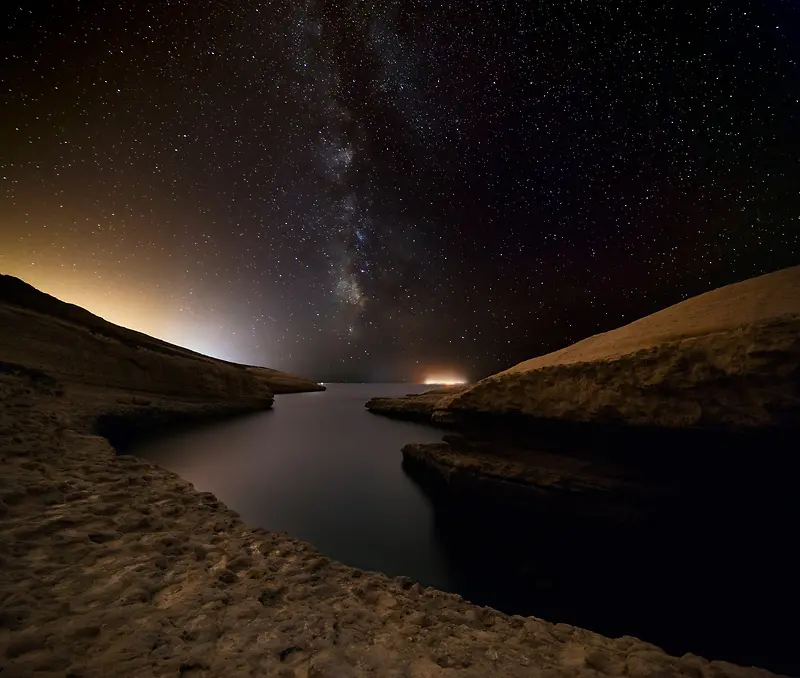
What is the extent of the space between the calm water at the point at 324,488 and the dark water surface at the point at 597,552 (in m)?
0.06

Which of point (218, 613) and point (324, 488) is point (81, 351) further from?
point (218, 613)

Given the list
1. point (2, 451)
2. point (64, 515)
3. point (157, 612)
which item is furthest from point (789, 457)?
point (2, 451)

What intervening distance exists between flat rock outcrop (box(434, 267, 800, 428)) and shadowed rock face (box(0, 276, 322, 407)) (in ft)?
62.8

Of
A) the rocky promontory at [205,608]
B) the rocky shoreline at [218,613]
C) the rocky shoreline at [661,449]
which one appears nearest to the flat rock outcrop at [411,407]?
the rocky shoreline at [661,449]

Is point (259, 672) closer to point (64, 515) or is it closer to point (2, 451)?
point (64, 515)

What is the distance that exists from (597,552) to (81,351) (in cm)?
2281

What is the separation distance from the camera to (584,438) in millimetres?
8297

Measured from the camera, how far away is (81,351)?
1677 cm

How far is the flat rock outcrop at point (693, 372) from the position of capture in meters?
5.34

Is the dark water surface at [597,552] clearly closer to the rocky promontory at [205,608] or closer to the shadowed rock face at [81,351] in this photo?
the rocky promontory at [205,608]

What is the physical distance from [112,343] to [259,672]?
22371 mm

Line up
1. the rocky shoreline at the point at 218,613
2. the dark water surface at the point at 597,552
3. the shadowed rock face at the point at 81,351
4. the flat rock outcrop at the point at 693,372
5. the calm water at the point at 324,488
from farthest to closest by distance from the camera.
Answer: the shadowed rock face at the point at 81,351 → the calm water at the point at 324,488 → the flat rock outcrop at the point at 693,372 → the dark water surface at the point at 597,552 → the rocky shoreline at the point at 218,613

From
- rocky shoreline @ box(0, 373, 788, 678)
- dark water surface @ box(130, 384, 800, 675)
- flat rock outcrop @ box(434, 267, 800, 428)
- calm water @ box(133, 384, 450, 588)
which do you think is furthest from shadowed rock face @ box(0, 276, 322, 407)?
flat rock outcrop @ box(434, 267, 800, 428)

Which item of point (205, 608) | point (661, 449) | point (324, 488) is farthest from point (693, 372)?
point (324, 488)
